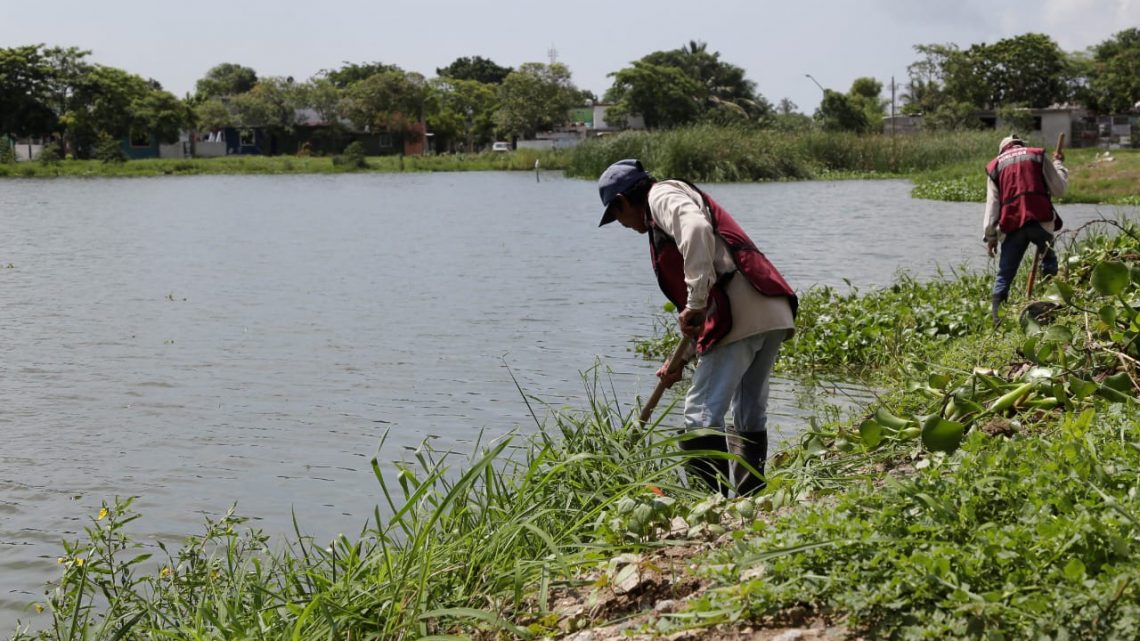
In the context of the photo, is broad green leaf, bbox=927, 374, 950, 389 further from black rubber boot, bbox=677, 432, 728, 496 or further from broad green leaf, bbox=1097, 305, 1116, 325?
black rubber boot, bbox=677, 432, 728, 496

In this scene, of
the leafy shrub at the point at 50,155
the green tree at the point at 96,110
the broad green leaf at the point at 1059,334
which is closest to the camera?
the broad green leaf at the point at 1059,334

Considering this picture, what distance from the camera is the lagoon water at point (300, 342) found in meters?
7.94

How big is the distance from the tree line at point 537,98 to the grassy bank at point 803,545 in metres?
65.0

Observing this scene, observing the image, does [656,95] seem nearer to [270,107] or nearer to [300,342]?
[270,107]

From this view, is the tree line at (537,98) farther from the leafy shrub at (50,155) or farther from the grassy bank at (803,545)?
the grassy bank at (803,545)

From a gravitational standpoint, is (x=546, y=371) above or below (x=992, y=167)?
below

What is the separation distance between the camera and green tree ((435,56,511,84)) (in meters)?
151

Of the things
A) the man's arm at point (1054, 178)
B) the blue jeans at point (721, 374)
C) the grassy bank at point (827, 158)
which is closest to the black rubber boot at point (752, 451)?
the blue jeans at point (721, 374)

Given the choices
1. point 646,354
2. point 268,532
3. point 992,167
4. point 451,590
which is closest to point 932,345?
point 992,167

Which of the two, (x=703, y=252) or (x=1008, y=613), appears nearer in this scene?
(x=1008, y=613)

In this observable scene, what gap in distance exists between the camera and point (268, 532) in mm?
6938

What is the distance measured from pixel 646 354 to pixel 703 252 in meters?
6.62

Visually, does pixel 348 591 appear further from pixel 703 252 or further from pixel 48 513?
pixel 48 513

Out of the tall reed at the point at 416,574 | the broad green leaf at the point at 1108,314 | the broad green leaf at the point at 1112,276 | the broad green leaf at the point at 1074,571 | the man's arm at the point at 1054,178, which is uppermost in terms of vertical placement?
the man's arm at the point at 1054,178
